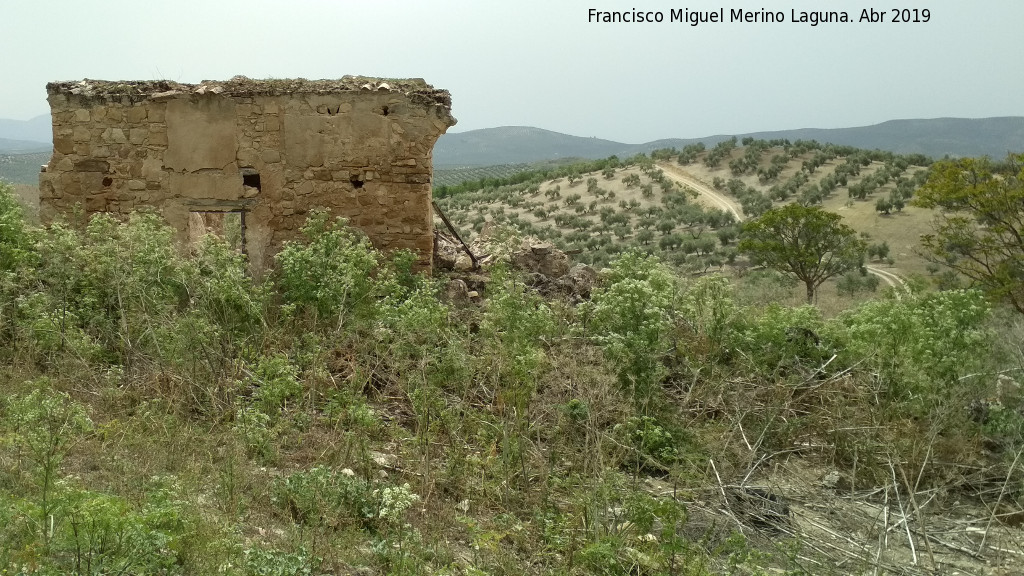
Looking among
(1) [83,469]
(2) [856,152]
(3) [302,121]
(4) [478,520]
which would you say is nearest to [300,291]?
(3) [302,121]

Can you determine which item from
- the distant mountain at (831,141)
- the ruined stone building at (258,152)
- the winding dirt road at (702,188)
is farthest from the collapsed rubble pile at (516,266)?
the distant mountain at (831,141)

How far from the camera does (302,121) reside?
8.02 metres

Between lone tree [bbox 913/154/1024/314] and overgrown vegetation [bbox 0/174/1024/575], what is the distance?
11772mm

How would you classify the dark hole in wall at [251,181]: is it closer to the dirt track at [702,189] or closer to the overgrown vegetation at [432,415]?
the overgrown vegetation at [432,415]

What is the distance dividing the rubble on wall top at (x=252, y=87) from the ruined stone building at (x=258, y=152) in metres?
0.01

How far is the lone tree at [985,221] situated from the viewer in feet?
55.7

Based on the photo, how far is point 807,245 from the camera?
21.3 metres

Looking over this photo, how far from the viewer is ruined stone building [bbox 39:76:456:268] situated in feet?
26.3

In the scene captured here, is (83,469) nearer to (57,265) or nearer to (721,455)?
(57,265)

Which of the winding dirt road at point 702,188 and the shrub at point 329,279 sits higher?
the winding dirt road at point 702,188

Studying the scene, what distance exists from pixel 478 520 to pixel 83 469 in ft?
7.40

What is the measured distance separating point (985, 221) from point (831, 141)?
106 metres

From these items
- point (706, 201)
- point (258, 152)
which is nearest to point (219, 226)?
point (258, 152)

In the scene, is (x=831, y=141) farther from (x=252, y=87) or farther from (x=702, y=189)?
(x=252, y=87)
